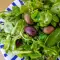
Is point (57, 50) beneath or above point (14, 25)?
beneath

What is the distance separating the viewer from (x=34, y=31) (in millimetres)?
801

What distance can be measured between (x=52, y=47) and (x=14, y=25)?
18 cm

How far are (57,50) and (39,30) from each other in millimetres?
102

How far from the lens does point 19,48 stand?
81 cm

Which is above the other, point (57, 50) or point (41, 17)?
point (41, 17)

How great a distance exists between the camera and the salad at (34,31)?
786 millimetres

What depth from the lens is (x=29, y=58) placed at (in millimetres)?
800

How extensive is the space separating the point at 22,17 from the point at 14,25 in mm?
44

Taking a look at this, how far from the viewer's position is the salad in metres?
0.79

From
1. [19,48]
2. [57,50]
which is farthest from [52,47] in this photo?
[19,48]

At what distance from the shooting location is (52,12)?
2.68 feet

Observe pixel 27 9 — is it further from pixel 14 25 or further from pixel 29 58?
pixel 29 58

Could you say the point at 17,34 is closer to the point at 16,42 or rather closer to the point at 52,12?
the point at 16,42

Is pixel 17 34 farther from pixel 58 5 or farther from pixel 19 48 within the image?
pixel 58 5
